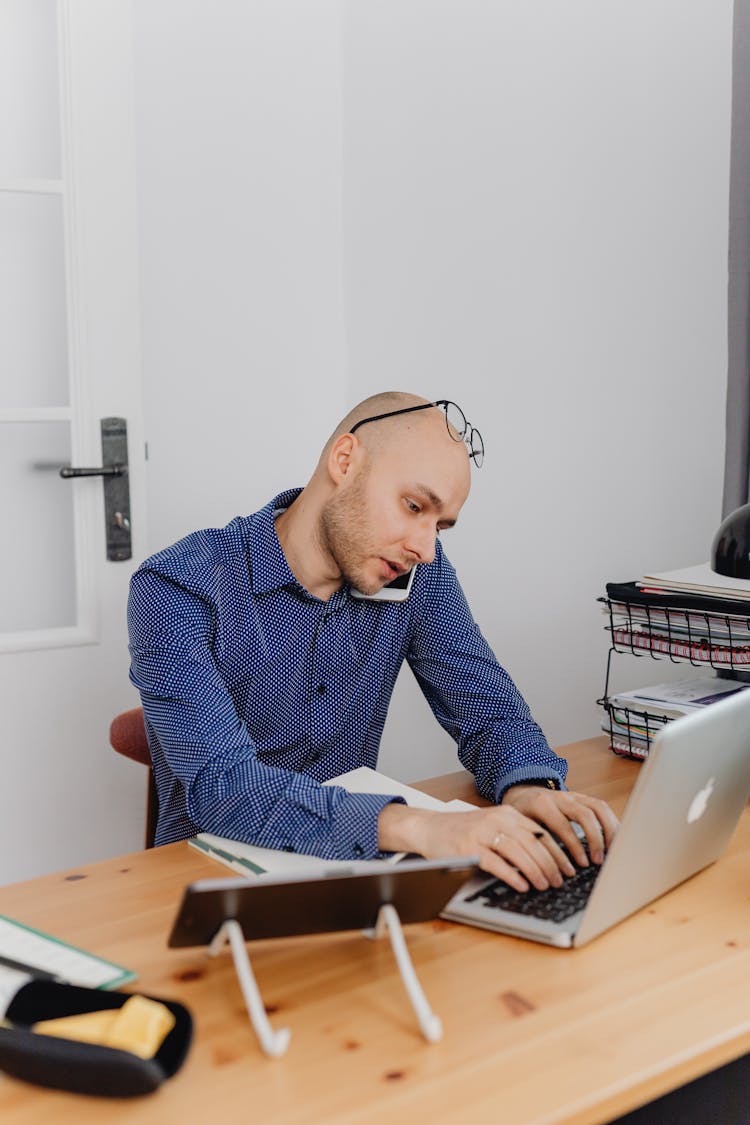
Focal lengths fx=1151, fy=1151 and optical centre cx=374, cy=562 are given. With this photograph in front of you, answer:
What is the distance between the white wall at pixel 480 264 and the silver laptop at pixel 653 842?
54.9 inches

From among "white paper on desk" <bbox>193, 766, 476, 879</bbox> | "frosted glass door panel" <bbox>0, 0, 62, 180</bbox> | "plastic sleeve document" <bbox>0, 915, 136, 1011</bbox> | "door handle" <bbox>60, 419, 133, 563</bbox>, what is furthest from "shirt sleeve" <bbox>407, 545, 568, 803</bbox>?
"frosted glass door panel" <bbox>0, 0, 62, 180</bbox>

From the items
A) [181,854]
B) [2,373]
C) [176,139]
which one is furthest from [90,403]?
[181,854]

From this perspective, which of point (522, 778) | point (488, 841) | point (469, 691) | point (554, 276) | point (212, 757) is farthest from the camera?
point (554, 276)

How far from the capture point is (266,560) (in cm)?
164

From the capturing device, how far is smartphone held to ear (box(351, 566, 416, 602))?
1.71 meters

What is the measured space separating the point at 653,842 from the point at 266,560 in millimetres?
744

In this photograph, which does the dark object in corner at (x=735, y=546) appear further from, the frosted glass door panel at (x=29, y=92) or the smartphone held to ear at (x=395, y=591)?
the frosted glass door panel at (x=29, y=92)

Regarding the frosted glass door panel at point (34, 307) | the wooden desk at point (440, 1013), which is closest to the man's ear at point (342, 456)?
the wooden desk at point (440, 1013)

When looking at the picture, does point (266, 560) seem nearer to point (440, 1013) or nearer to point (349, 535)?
point (349, 535)

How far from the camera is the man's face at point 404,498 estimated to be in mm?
1560

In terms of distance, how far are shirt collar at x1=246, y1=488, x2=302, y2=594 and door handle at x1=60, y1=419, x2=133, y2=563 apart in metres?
0.72

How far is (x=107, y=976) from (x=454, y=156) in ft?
6.78

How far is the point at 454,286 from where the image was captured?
260 cm

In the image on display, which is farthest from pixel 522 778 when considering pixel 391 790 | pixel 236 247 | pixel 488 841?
pixel 236 247
